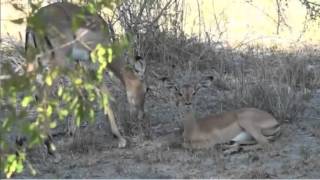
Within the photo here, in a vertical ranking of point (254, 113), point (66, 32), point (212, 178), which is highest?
point (66, 32)

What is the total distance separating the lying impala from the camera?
694cm

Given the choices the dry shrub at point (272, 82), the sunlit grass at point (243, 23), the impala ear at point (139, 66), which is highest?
the sunlit grass at point (243, 23)

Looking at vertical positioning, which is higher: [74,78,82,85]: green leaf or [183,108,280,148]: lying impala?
[74,78,82,85]: green leaf

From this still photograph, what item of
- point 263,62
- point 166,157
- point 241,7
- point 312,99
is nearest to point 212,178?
point 166,157

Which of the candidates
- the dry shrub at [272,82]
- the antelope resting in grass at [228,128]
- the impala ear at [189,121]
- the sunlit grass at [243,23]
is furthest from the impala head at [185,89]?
the sunlit grass at [243,23]

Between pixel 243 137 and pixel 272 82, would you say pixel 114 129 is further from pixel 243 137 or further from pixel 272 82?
pixel 272 82

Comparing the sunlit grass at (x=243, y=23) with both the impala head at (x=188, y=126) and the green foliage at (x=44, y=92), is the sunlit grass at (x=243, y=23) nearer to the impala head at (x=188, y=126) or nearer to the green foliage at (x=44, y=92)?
the impala head at (x=188, y=126)

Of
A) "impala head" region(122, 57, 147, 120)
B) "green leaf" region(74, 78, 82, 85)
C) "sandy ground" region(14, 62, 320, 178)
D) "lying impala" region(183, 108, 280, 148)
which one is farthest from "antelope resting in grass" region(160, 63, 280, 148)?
"green leaf" region(74, 78, 82, 85)

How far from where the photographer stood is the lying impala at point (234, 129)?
22.8 feet

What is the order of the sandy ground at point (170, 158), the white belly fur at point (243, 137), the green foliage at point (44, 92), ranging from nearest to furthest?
the green foliage at point (44, 92) < the sandy ground at point (170, 158) < the white belly fur at point (243, 137)

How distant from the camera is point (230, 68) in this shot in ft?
32.1

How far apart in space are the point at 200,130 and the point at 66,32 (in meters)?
1.67

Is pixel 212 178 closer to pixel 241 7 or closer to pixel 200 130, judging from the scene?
pixel 200 130

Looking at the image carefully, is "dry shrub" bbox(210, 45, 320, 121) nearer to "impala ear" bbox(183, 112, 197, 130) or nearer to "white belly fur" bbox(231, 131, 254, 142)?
"white belly fur" bbox(231, 131, 254, 142)
